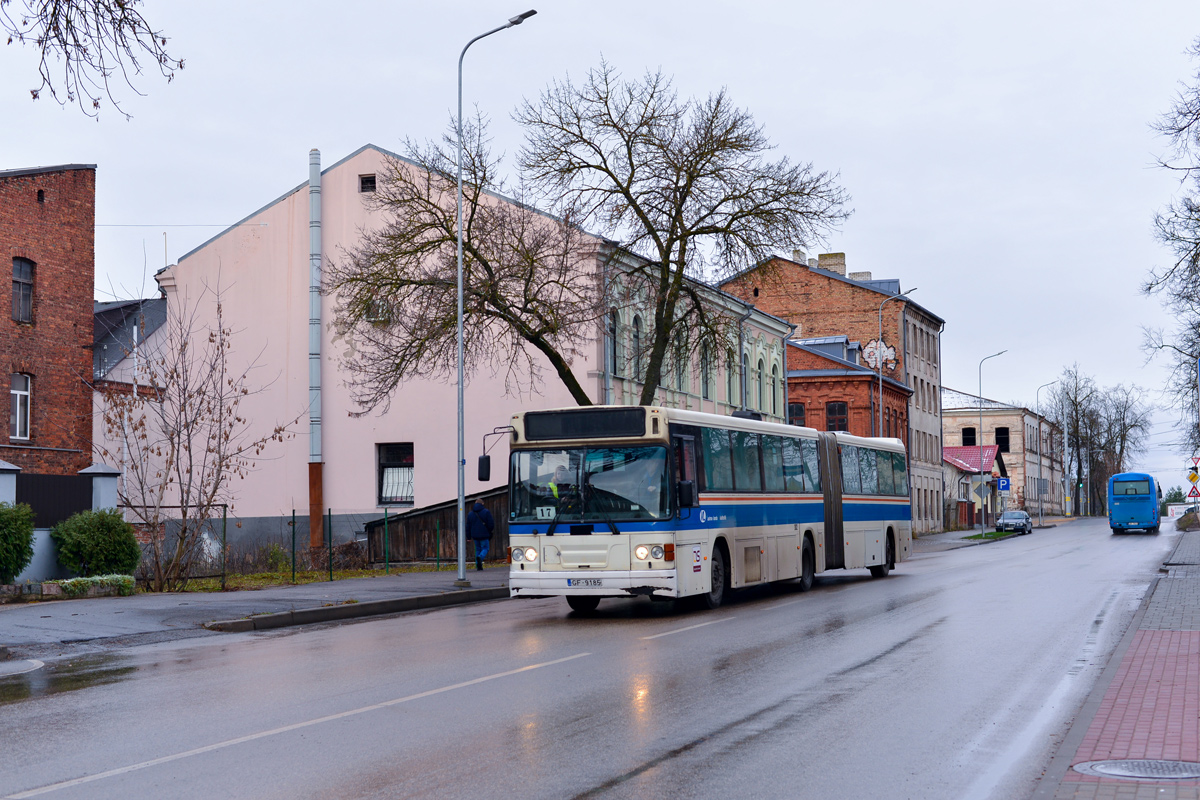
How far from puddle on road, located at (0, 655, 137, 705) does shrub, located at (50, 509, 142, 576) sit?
9.22m

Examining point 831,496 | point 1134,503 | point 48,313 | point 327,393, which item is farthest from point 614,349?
point 1134,503

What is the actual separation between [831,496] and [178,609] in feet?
41.0

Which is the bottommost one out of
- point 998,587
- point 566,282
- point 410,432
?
point 998,587

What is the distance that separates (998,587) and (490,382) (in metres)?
20.9

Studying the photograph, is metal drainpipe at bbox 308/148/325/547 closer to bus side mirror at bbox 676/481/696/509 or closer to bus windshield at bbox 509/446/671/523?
bus windshield at bbox 509/446/671/523

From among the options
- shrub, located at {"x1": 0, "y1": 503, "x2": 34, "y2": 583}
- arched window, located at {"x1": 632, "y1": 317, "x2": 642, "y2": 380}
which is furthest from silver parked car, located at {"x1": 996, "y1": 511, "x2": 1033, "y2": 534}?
shrub, located at {"x1": 0, "y1": 503, "x2": 34, "y2": 583}

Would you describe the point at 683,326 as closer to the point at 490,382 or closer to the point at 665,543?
the point at 490,382

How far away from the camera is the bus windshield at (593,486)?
17.7 m

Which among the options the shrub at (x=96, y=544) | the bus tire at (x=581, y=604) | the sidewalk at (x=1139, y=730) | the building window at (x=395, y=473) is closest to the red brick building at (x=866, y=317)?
the building window at (x=395, y=473)

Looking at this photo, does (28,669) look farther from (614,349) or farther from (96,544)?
(614,349)

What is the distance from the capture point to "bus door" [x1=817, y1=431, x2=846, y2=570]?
24.7 m

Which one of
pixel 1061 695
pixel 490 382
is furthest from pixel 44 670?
pixel 490 382

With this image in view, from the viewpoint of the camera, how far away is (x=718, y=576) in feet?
64.2

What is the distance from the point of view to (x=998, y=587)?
22938mm
